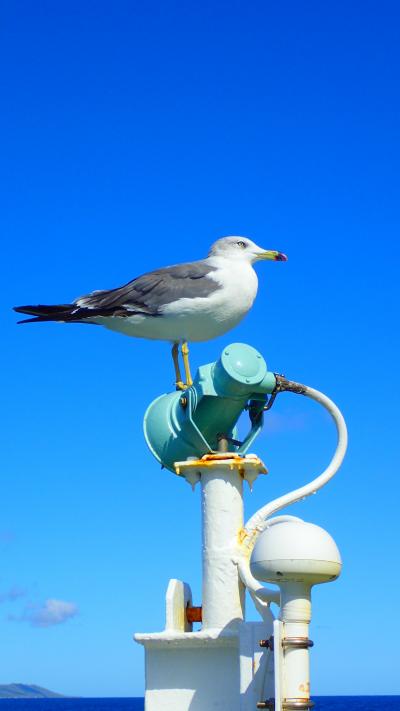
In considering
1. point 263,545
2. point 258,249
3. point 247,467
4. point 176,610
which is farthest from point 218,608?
point 258,249

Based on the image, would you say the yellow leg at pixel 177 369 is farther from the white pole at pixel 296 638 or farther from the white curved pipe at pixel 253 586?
the white pole at pixel 296 638

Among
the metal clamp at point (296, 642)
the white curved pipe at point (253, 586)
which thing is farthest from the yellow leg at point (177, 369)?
the metal clamp at point (296, 642)

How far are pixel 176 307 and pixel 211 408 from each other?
1735 mm

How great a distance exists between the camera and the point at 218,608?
10.1m

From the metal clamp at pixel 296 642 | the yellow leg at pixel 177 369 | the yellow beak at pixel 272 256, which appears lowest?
the metal clamp at pixel 296 642

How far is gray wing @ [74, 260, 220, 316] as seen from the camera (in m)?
11.9

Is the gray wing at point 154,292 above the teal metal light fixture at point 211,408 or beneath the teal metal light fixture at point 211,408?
above

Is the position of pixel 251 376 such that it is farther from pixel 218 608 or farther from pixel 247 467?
pixel 218 608

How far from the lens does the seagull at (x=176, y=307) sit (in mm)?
11844

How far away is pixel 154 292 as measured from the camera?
12.1 m

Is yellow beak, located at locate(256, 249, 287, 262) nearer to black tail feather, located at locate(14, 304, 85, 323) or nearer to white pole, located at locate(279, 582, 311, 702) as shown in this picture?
black tail feather, located at locate(14, 304, 85, 323)

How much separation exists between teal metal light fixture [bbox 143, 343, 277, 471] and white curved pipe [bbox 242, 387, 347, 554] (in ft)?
2.19

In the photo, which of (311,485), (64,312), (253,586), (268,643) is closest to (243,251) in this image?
(64,312)

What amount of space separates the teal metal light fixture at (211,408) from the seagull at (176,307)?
643 mm
